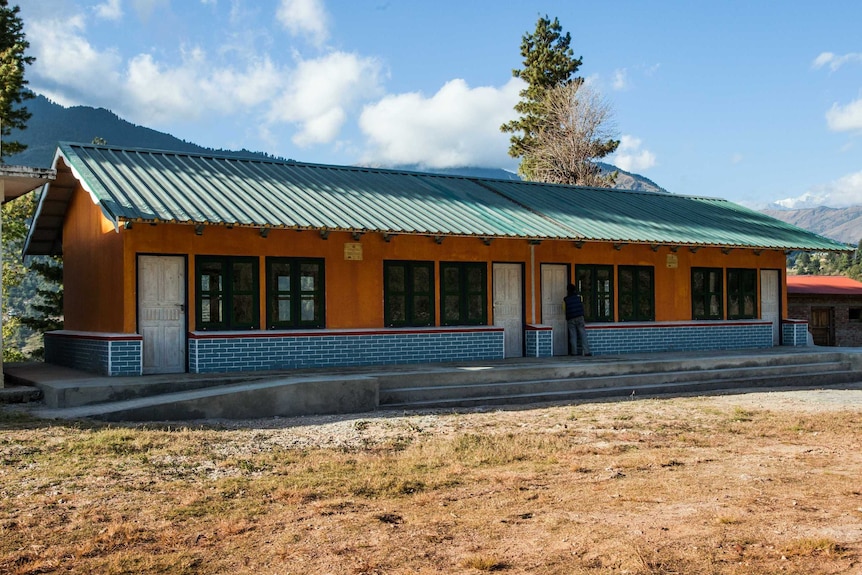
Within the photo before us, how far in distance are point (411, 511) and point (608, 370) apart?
30.3 ft

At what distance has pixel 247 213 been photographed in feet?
47.0

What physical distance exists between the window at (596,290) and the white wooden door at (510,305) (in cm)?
160

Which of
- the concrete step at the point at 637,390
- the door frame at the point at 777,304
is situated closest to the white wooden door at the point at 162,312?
the concrete step at the point at 637,390

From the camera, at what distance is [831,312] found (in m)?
30.7

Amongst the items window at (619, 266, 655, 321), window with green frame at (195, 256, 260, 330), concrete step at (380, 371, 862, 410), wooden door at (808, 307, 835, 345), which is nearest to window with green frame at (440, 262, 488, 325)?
concrete step at (380, 371, 862, 410)

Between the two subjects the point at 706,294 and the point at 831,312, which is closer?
the point at 706,294

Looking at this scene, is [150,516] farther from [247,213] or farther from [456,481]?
[247,213]

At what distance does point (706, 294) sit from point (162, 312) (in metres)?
12.6

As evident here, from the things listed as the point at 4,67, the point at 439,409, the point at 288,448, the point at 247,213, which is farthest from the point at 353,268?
the point at 4,67

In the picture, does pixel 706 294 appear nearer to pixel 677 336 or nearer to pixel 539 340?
pixel 677 336

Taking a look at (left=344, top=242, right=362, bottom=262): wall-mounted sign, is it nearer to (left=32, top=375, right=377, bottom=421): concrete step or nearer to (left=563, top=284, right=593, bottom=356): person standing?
(left=32, top=375, right=377, bottom=421): concrete step

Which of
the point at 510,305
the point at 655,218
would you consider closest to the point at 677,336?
the point at 655,218

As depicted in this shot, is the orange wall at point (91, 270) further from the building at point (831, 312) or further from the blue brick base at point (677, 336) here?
the building at point (831, 312)

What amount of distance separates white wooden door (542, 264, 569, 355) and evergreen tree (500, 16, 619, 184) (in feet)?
85.6
